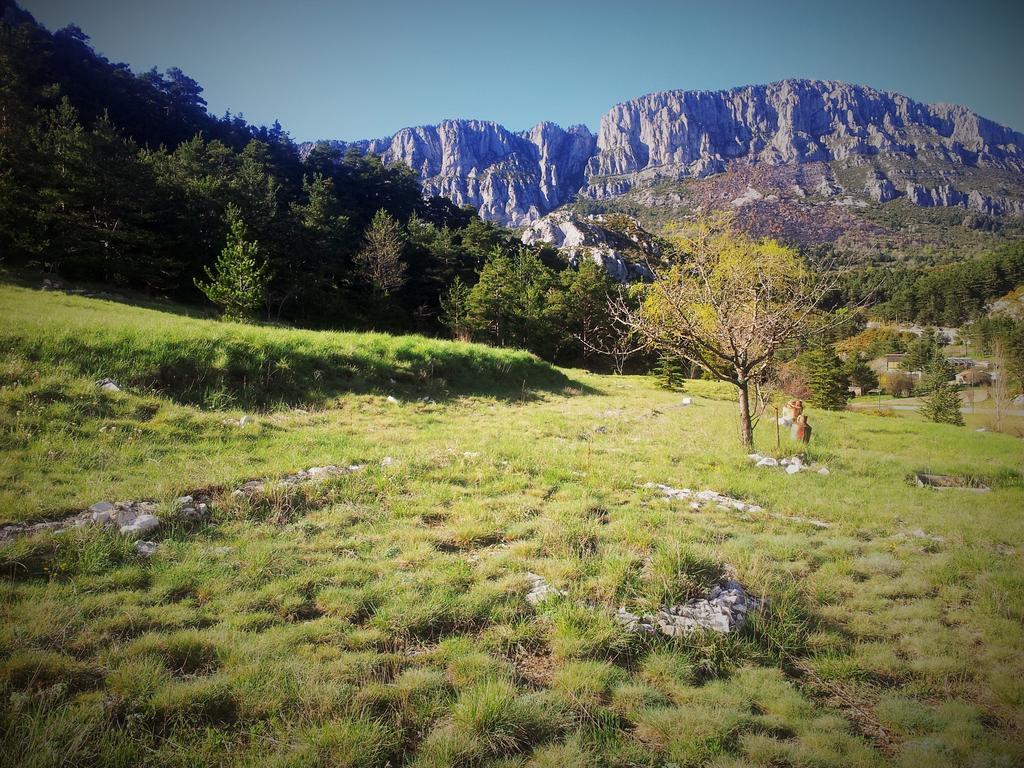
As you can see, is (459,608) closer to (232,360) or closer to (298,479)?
(298,479)

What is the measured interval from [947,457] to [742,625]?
47.0ft

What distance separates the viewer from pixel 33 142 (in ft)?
95.8

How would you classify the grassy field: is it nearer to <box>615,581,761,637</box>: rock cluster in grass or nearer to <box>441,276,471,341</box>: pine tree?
<box>615,581,761,637</box>: rock cluster in grass

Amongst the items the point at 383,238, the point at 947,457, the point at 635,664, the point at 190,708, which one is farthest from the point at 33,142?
the point at 947,457

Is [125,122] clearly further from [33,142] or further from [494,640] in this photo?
[494,640]

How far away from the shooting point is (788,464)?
33.9ft

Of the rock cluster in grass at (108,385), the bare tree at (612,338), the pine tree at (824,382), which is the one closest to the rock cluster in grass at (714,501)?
the bare tree at (612,338)

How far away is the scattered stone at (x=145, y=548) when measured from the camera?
14.1 ft

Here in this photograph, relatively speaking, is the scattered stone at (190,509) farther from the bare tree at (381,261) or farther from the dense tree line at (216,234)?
the bare tree at (381,261)

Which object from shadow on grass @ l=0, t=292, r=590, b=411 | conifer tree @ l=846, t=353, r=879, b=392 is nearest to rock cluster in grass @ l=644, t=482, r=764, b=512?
shadow on grass @ l=0, t=292, r=590, b=411

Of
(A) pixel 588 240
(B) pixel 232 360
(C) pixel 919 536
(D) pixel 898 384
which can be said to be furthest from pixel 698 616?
(A) pixel 588 240

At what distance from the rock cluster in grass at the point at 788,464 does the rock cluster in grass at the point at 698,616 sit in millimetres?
6836

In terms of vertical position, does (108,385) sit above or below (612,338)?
below

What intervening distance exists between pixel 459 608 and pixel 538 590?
0.90m
